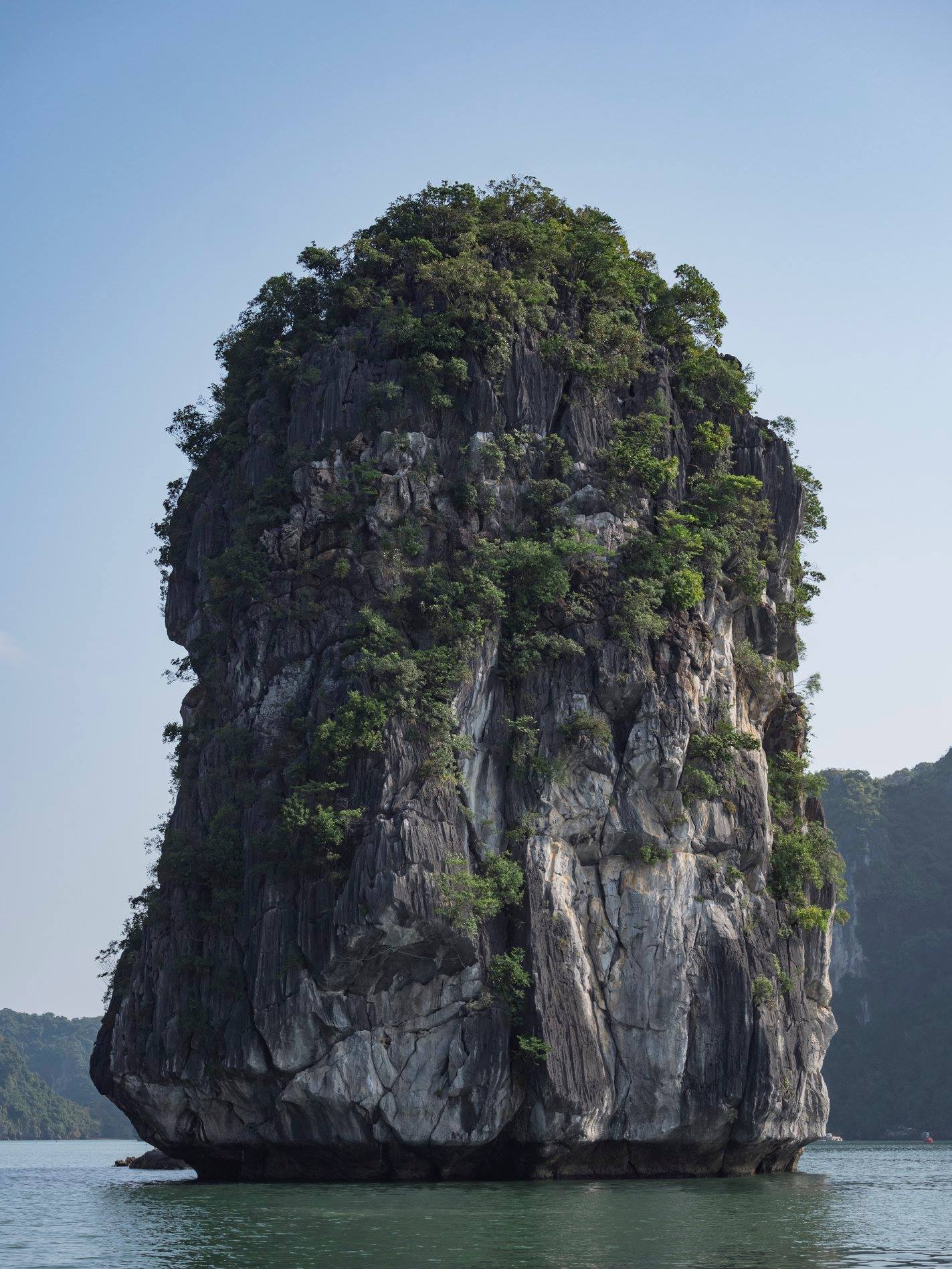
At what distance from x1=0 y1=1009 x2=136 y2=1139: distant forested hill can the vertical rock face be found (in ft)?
282

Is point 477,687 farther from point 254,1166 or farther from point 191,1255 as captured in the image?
point 191,1255

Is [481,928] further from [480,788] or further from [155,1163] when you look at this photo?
[155,1163]

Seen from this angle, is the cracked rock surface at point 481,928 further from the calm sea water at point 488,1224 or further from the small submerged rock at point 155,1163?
the small submerged rock at point 155,1163

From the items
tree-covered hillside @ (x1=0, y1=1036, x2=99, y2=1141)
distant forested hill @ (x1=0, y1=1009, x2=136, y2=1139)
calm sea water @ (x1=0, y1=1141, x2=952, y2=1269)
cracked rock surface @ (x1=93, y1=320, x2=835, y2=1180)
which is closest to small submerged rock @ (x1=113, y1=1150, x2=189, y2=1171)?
cracked rock surface @ (x1=93, y1=320, x2=835, y2=1180)

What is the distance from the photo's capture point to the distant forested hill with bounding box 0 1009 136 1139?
110875mm

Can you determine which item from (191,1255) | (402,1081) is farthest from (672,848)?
(191,1255)

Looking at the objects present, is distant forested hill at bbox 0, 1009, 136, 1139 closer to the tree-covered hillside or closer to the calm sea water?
the tree-covered hillside

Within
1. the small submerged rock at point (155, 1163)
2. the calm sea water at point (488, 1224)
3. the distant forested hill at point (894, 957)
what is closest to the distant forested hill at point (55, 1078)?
the distant forested hill at point (894, 957)

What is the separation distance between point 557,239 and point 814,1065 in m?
21.1

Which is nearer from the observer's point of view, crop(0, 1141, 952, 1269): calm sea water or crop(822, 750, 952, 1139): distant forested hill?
crop(0, 1141, 952, 1269): calm sea water

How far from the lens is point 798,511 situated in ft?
112

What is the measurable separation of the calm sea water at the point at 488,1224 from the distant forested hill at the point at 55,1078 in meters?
89.2

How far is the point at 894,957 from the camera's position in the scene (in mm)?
87812

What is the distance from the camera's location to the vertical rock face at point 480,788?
25641 mm
